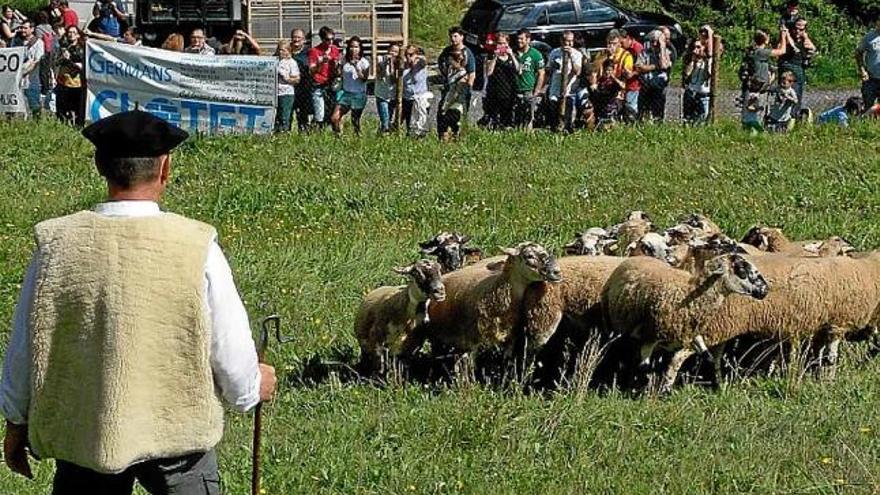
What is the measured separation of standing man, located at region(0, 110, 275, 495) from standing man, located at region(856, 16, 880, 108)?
55.6 ft

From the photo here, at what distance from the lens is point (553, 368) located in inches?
378

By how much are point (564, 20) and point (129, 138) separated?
79.6 ft

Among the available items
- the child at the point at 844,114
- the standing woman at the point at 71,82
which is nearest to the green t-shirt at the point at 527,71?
the child at the point at 844,114

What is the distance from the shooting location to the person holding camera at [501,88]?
63.5ft

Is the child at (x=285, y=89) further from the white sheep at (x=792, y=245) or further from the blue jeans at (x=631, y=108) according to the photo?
the white sheep at (x=792, y=245)

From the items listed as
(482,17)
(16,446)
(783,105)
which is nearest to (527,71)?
(783,105)

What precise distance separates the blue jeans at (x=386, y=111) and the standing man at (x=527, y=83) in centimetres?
168

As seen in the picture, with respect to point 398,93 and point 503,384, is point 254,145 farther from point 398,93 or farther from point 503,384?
point 503,384

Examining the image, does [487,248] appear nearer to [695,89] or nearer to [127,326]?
[695,89]

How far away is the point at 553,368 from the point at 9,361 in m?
5.50

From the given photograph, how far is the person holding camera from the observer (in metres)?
19.4

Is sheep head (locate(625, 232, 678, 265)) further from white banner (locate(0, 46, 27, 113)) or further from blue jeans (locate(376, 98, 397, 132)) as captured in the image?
white banner (locate(0, 46, 27, 113))

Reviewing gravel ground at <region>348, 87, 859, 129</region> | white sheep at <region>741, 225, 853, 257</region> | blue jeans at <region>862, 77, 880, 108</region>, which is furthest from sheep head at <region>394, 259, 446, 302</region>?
blue jeans at <region>862, 77, 880, 108</region>

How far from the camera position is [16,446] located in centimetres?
471
